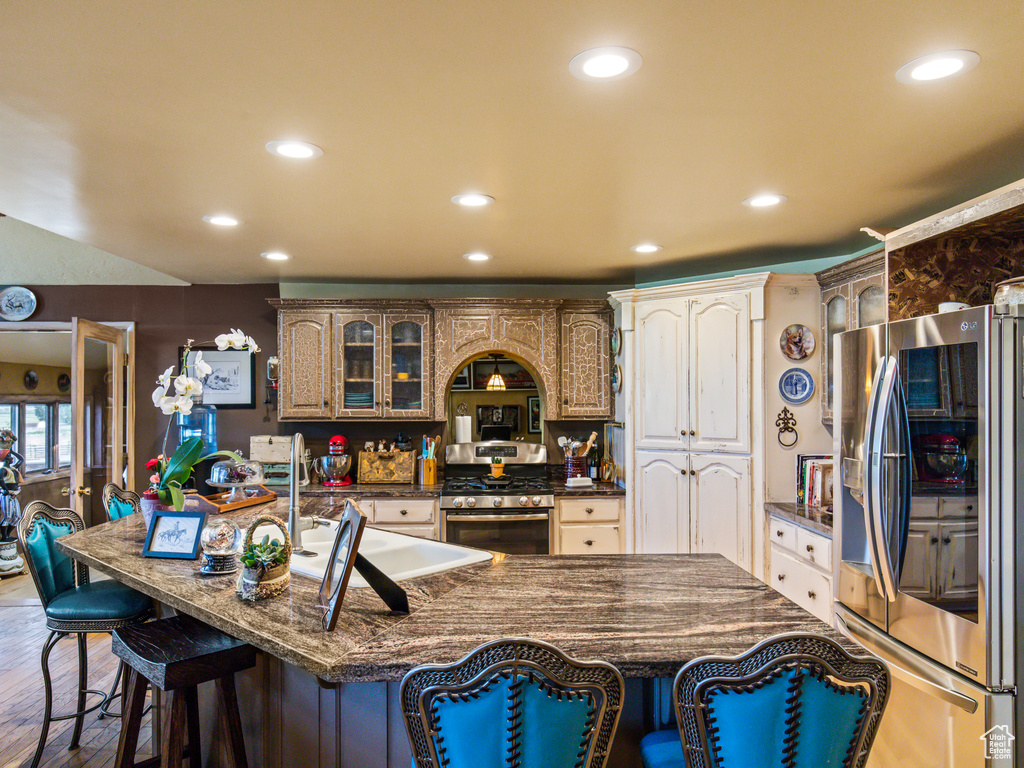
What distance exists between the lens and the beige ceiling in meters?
1.45

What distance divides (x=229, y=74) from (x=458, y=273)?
290 cm

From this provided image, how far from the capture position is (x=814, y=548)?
323cm

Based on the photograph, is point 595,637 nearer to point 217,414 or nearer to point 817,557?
point 817,557

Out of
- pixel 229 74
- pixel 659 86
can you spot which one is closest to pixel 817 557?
pixel 659 86

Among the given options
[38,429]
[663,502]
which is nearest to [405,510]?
[663,502]

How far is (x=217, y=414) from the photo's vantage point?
493 centimetres

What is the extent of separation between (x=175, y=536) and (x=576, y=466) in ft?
9.86

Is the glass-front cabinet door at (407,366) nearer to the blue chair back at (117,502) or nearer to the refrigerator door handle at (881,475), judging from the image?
the blue chair back at (117,502)

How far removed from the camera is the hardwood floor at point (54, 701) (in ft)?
9.15

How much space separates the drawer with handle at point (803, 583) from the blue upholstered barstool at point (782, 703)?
74.4 inches

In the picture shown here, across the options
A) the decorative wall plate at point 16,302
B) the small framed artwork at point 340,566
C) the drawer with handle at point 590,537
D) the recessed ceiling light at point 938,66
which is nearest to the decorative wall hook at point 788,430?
the drawer with handle at point 590,537

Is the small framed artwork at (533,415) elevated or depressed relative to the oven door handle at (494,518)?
elevated

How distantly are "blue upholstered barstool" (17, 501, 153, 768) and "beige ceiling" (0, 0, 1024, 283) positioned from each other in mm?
1453

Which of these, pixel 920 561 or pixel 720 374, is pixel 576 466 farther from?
pixel 920 561
